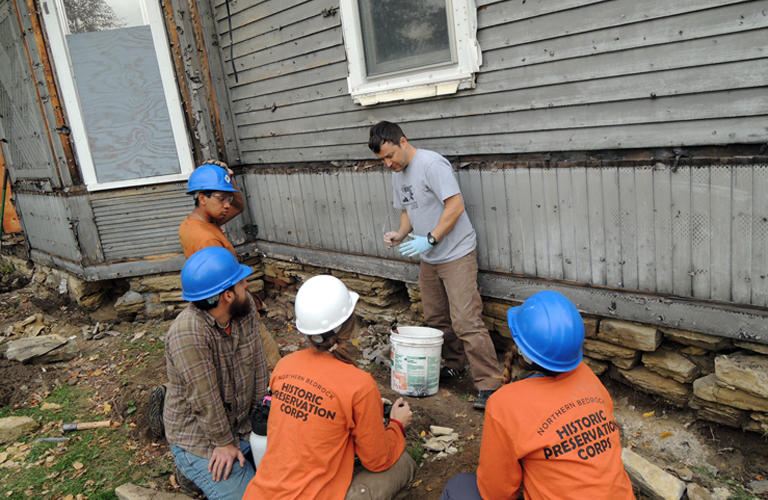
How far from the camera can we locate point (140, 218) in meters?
6.18

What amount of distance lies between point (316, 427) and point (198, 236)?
208 cm

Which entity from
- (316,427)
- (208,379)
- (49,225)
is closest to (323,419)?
(316,427)

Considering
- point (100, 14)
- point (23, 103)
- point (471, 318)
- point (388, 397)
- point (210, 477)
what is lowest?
point (388, 397)

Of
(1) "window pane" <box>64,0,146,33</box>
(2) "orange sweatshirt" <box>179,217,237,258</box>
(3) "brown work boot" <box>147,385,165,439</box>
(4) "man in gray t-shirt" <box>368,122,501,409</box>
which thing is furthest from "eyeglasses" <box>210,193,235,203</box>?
(1) "window pane" <box>64,0,146,33</box>

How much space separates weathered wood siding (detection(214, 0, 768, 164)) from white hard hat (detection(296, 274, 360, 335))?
2010 mm

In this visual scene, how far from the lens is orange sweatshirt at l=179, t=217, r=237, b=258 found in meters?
3.80

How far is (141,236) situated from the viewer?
20.4 ft

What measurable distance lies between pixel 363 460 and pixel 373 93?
316cm

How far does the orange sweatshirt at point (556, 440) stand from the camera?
1.89 m

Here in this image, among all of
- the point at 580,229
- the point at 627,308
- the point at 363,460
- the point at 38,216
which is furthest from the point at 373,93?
the point at 38,216

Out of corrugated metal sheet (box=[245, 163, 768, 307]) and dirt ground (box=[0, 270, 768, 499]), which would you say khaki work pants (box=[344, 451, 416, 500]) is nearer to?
dirt ground (box=[0, 270, 768, 499])

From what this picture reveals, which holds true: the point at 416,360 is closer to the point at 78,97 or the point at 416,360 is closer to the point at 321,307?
the point at 321,307

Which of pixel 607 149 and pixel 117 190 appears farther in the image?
pixel 117 190

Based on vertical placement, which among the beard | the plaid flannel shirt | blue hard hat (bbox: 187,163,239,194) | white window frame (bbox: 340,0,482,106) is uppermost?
white window frame (bbox: 340,0,482,106)
